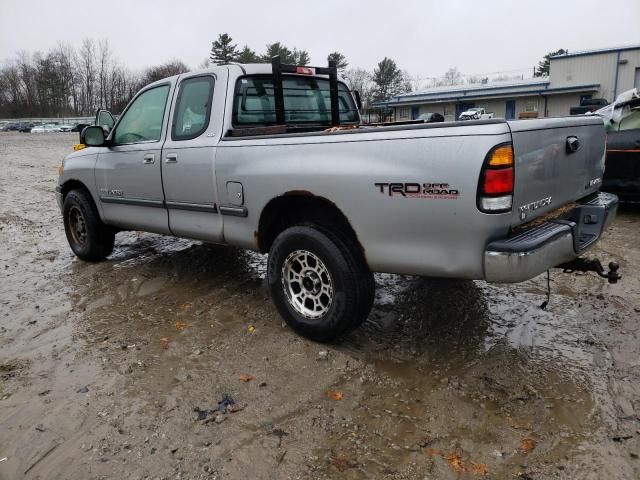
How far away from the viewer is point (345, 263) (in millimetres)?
3512

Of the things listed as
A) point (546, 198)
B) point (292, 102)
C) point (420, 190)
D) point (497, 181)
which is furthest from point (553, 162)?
point (292, 102)

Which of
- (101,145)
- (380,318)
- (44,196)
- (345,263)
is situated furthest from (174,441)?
(44,196)

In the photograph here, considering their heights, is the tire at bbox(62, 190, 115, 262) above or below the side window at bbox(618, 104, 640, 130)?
below

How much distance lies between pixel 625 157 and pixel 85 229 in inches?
281

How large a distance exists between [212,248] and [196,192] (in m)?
2.26

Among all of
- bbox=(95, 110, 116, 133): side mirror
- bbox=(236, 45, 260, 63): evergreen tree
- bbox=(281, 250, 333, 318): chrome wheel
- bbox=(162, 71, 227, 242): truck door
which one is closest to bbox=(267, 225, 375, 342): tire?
bbox=(281, 250, 333, 318): chrome wheel

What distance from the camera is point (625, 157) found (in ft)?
24.0

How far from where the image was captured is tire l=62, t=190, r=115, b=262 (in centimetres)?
601

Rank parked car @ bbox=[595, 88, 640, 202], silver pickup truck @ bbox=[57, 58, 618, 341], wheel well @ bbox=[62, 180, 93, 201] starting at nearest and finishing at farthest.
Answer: silver pickup truck @ bbox=[57, 58, 618, 341] < wheel well @ bbox=[62, 180, 93, 201] < parked car @ bbox=[595, 88, 640, 202]

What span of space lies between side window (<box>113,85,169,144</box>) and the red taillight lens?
326 centimetres

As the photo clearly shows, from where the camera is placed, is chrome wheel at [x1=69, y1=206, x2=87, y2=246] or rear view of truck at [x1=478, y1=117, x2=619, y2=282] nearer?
rear view of truck at [x1=478, y1=117, x2=619, y2=282]

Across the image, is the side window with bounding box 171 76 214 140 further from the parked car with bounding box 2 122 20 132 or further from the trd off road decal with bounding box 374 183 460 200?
the parked car with bounding box 2 122 20 132

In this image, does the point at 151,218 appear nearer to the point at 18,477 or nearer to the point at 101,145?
the point at 101,145

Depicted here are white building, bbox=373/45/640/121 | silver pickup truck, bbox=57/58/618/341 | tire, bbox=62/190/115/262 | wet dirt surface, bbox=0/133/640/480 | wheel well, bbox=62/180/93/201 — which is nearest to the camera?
wet dirt surface, bbox=0/133/640/480
